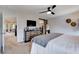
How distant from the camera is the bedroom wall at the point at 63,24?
385 centimetres

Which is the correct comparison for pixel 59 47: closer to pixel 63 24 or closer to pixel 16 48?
pixel 16 48

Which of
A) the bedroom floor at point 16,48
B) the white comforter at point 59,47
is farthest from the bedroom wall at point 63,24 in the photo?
the white comforter at point 59,47

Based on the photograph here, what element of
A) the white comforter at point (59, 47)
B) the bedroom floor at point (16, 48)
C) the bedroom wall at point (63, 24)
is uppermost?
the bedroom wall at point (63, 24)

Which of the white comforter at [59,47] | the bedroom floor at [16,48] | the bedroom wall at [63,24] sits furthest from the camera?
the bedroom wall at [63,24]

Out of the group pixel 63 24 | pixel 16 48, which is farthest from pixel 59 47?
pixel 63 24

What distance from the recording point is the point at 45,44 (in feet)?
6.80

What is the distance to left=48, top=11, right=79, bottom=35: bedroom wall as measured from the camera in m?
3.85

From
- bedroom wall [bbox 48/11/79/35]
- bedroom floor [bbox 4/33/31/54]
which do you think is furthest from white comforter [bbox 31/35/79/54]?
bedroom wall [bbox 48/11/79/35]

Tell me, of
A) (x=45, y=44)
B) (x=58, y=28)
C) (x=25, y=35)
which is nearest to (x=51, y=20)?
(x=58, y=28)

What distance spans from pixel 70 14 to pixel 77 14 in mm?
325

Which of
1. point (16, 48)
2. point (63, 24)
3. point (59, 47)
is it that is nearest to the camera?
point (59, 47)

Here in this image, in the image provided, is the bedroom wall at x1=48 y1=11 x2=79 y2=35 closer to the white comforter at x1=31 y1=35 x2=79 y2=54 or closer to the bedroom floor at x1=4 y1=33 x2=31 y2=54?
the bedroom floor at x1=4 y1=33 x2=31 y2=54

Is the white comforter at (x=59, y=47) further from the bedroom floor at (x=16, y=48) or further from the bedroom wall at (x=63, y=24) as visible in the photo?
the bedroom wall at (x=63, y=24)

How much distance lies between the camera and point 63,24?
414 centimetres
